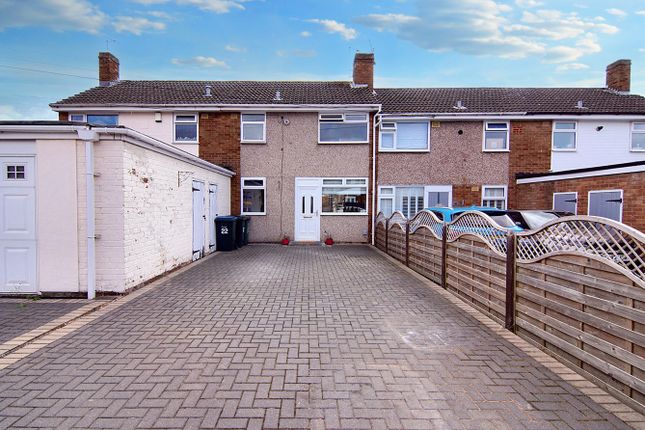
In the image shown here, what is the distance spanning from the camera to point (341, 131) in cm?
1480

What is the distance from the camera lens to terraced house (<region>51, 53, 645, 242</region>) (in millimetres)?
14578

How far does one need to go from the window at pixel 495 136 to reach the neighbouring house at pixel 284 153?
4.85m

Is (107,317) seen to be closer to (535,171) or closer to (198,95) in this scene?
(198,95)

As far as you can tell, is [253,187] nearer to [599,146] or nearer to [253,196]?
[253,196]

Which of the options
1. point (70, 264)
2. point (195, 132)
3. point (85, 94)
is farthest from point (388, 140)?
point (85, 94)

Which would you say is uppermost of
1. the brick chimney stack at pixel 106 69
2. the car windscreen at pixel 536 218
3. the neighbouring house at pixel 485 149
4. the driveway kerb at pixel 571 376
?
the brick chimney stack at pixel 106 69

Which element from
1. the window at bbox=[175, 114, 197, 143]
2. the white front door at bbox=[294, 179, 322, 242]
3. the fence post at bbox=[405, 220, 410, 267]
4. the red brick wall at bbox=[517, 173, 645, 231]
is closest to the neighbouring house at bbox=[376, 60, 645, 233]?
the red brick wall at bbox=[517, 173, 645, 231]

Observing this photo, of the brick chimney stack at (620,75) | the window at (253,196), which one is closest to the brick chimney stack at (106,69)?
the window at (253,196)

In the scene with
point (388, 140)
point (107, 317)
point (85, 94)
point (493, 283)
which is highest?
point (85, 94)

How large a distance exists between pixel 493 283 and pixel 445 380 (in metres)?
2.26

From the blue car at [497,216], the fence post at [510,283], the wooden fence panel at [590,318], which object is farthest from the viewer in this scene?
the blue car at [497,216]

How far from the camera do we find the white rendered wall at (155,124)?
1459cm

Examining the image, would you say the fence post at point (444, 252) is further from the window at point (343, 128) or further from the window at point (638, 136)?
the window at point (638, 136)

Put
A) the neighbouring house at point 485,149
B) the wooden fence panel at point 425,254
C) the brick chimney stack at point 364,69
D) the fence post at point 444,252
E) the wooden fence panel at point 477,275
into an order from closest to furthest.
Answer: the wooden fence panel at point 477,275 → the fence post at point 444,252 → the wooden fence panel at point 425,254 → the neighbouring house at point 485,149 → the brick chimney stack at point 364,69
